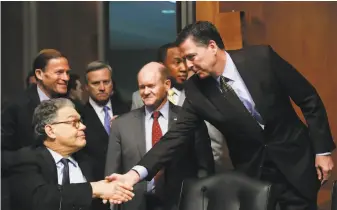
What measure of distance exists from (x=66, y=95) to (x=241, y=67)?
4.19 feet

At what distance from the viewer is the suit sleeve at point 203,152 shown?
315 cm

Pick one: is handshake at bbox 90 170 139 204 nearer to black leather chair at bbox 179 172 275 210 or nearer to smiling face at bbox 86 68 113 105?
black leather chair at bbox 179 172 275 210

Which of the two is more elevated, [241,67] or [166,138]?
[241,67]

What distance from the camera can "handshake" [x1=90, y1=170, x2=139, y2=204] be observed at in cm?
274

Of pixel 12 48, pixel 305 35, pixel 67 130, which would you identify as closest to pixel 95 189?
pixel 67 130

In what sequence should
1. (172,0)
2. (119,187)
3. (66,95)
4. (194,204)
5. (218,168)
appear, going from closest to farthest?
(194,204), (119,187), (218,168), (66,95), (172,0)

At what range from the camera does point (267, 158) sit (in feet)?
9.35

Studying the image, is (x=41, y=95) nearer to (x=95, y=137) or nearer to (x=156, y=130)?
(x=95, y=137)

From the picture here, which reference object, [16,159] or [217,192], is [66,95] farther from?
[217,192]

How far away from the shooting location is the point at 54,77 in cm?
361

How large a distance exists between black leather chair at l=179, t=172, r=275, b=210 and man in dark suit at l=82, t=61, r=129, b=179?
1.07 m

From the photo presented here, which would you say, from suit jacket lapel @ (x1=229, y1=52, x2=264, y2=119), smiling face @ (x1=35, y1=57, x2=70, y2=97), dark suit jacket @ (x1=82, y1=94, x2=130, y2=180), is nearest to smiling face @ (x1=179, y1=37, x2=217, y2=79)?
suit jacket lapel @ (x1=229, y1=52, x2=264, y2=119)

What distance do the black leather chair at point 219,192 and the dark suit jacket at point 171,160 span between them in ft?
1.41

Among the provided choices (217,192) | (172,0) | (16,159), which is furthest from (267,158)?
(172,0)
